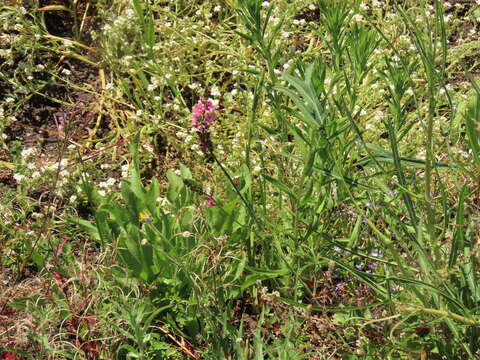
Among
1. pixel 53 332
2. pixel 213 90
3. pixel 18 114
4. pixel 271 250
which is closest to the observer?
pixel 53 332

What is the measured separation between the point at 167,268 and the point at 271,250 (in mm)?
377

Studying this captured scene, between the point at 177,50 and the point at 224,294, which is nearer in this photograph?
the point at 224,294

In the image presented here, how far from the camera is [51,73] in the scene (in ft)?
10.9

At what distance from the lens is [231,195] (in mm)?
2338

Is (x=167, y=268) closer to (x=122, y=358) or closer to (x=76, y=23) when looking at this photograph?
(x=122, y=358)

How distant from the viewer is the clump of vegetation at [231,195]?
178 centimetres

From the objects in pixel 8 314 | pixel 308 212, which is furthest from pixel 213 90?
pixel 8 314

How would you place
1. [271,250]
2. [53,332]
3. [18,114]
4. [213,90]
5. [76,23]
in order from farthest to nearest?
1. [76,23]
2. [18,114]
3. [213,90]
4. [271,250]
5. [53,332]

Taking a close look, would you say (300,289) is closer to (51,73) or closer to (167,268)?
(167,268)

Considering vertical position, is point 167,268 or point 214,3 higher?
point 214,3

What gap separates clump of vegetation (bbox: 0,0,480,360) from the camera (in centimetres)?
178

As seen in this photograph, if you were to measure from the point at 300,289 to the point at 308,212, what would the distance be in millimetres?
294

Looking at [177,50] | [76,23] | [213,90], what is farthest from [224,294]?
[76,23]

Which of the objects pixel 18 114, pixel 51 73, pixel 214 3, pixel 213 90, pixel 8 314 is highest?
pixel 214 3
